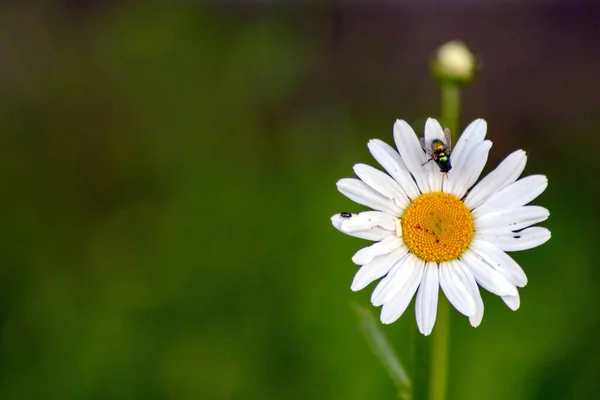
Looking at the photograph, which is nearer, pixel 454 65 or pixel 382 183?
pixel 382 183

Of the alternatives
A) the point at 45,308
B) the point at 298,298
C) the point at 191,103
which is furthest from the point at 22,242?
the point at 298,298

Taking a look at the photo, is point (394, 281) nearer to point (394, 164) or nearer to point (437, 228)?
point (437, 228)

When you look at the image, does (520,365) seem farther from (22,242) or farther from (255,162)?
(22,242)

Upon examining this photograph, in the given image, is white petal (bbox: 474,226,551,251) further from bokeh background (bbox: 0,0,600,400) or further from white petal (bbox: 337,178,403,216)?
bokeh background (bbox: 0,0,600,400)

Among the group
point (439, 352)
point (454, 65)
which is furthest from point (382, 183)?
point (454, 65)

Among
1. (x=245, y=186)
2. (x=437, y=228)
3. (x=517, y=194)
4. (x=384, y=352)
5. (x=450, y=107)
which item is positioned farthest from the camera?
(x=245, y=186)

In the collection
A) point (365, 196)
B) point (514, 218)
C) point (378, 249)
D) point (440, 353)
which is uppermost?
point (365, 196)
